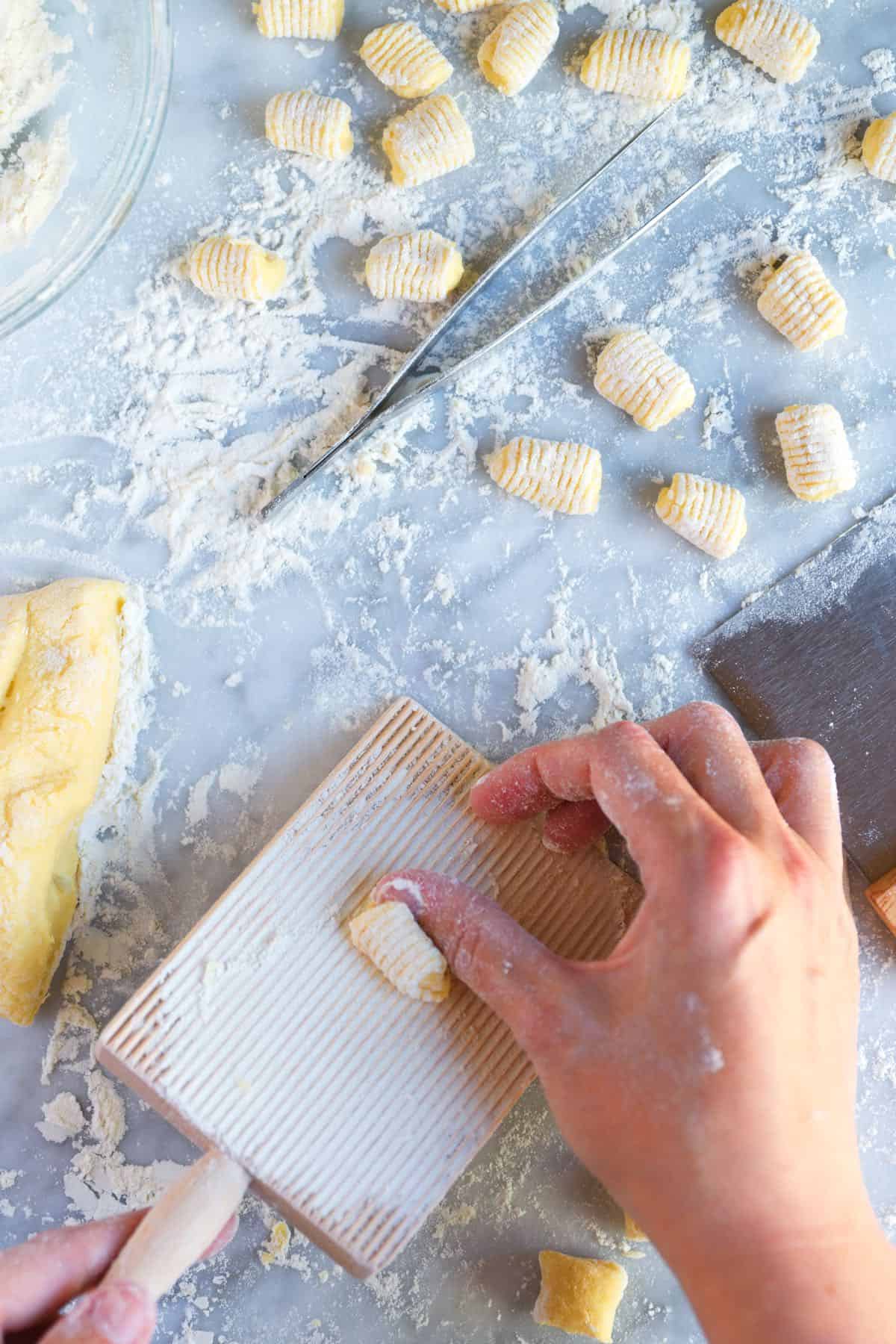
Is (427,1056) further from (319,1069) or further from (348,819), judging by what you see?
(348,819)

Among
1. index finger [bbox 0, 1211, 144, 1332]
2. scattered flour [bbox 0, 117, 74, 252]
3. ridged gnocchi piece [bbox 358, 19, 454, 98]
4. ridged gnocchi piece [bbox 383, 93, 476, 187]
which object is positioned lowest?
index finger [bbox 0, 1211, 144, 1332]

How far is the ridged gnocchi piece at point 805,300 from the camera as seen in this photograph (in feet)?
4.51

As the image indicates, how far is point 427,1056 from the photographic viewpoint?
1.21 metres

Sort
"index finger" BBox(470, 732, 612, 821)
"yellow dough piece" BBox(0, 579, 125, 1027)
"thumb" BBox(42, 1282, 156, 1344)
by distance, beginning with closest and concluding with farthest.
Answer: "thumb" BBox(42, 1282, 156, 1344)
"index finger" BBox(470, 732, 612, 821)
"yellow dough piece" BBox(0, 579, 125, 1027)

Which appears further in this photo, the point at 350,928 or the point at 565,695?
the point at 565,695

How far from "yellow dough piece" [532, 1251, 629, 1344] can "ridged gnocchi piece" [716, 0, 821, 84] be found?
152cm

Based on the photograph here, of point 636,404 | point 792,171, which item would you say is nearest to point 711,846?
point 636,404

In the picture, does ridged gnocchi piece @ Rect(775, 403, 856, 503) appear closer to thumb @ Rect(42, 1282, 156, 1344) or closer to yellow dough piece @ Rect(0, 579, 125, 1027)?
yellow dough piece @ Rect(0, 579, 125, 1027)

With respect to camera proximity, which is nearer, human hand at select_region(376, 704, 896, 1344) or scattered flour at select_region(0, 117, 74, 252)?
human hand at select_region(376, 704, 896, 1344)

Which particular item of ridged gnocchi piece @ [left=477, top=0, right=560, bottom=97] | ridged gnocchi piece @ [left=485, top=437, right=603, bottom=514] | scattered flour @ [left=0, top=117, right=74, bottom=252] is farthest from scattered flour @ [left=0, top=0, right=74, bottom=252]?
ridged gnocchi piece @ [left=485, top=437, right=603, bottom=514]

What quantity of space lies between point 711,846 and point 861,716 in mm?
514

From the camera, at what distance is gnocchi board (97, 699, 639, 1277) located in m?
1.16

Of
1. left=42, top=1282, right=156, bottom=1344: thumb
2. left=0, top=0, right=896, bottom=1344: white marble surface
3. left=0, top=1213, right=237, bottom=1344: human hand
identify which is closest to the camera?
left=42, top=1282, right=156, bottom=1344: thumb

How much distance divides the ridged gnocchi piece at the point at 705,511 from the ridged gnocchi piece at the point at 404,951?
60 centimetres
